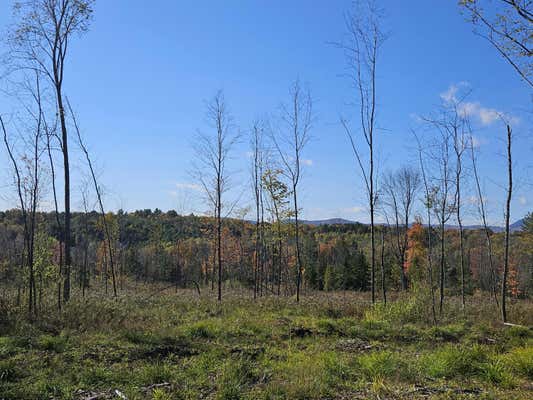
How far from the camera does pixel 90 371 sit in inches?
226

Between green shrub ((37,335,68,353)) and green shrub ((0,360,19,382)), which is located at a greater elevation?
green shrub ((0,360,19,382))

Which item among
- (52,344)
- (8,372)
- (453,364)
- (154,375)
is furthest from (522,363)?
(52,344)

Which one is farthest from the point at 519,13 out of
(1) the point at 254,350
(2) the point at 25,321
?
(2) the point at 25,321

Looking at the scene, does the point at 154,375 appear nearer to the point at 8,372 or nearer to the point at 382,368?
the point at 8,372

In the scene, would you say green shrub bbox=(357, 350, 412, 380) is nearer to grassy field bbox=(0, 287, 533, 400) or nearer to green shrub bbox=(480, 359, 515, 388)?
grassy field bbox=(0, 287, 533, 400)

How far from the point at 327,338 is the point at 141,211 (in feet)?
320

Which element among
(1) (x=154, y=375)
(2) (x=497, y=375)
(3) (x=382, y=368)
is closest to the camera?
(2) (x=497, y=375)

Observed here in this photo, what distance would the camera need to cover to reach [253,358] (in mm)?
7145

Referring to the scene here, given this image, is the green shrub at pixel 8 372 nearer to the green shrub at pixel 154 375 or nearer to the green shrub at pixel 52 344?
the green shrub at pixel 52 344

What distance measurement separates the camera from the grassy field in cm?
513

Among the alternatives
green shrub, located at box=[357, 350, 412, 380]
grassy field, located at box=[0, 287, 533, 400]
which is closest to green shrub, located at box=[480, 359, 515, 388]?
grassy field, located at box=[0, 287, 533, 400]

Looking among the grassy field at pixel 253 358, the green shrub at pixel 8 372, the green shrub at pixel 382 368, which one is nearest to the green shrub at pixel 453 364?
the grassy field at pixel 253 358

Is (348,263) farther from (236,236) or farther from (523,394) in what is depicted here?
(523,394)

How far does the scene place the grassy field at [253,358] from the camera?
5129 millimetres
